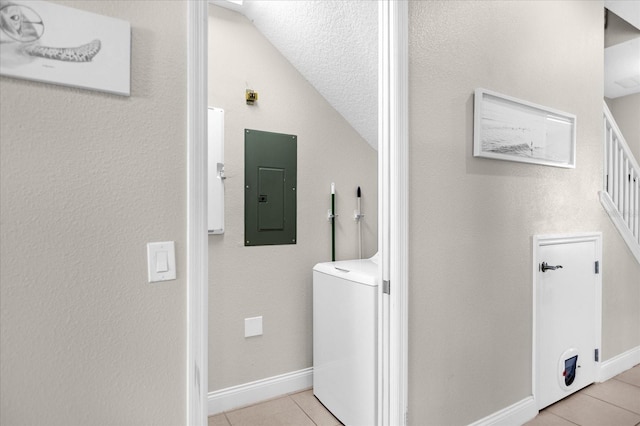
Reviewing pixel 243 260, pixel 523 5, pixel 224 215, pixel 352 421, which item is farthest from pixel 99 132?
pixel 523 5

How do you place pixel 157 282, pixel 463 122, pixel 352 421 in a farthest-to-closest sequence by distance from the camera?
pixel 352 421 < pixel 463 122 < pixel 157 282

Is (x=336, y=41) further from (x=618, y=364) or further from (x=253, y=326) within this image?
(x=618, y=364)

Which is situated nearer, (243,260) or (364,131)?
(243,260)

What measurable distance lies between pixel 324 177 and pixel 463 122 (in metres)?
1.13

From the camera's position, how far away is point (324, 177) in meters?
2.67

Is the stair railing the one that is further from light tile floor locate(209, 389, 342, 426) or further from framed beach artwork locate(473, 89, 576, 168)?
light tile floor locate(209, 389, 342, 426)

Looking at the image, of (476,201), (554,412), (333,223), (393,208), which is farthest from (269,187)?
(554,412)

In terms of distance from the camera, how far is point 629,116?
461cm

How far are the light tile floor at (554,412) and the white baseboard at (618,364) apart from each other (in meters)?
0.12

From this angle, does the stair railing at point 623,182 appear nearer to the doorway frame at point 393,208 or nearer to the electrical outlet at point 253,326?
the doorway frame at point 393,208

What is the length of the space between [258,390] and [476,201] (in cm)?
184

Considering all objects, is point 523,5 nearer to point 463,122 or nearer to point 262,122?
point 463,122

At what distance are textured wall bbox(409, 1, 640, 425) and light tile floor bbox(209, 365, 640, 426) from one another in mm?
354

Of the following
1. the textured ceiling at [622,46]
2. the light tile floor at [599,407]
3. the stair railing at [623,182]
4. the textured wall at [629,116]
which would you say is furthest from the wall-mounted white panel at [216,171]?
the textured wall at [629,116]
